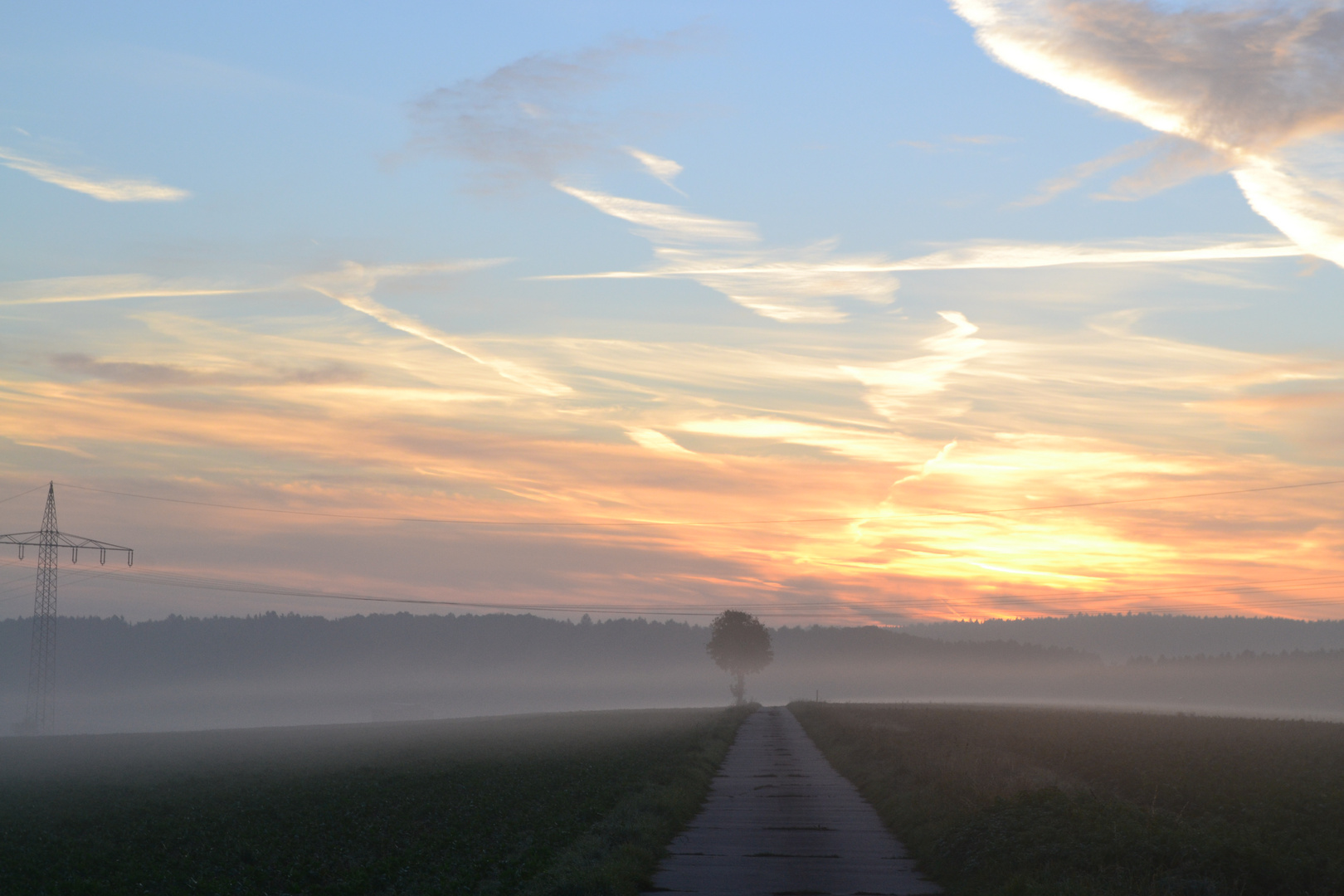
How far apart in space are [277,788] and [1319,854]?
39.8m

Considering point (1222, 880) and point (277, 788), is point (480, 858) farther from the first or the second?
point (277, 788)

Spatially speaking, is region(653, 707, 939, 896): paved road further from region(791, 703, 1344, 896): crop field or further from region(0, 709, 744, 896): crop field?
region(791, 703, 1344, 896): crop field

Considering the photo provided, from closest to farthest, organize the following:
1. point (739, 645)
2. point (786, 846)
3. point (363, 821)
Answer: point (786, 846) → point (363, 821) → point (739, 645)

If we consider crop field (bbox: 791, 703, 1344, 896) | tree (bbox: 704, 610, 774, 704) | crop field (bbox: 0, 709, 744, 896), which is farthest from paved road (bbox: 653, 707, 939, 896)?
tree (bbox: 704, 610, 774, 704)

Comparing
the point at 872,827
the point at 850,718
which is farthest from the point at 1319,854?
the point at 850,718

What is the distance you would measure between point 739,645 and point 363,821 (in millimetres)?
163988

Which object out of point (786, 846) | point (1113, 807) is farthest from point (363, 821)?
point (1113, 807)

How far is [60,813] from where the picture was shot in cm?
3762

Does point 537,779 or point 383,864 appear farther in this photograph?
point 537,779

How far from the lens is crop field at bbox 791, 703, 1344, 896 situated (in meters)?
18.8

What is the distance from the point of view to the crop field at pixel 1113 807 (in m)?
18.8

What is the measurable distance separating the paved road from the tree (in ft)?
512

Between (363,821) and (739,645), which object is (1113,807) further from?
(739,645)

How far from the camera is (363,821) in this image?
32625 millimetres
